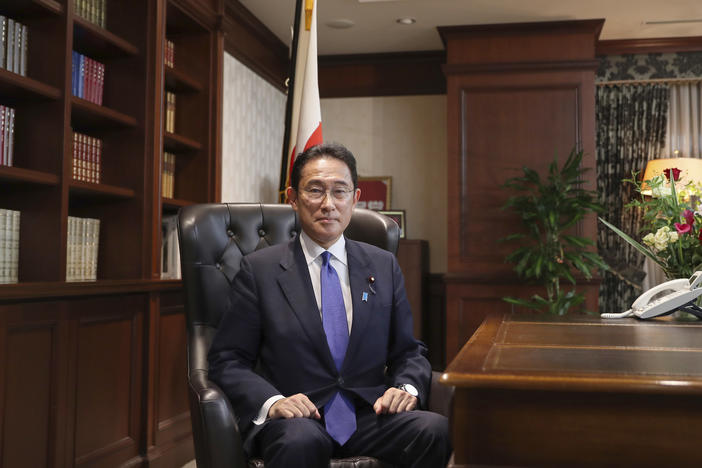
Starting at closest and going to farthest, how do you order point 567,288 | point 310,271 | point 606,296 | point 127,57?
point 310,271
point 127,57
point 567,288
point 606,296

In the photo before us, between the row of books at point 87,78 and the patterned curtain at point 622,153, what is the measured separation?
13.1 ft

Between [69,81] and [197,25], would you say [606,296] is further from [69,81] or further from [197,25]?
[69,81]

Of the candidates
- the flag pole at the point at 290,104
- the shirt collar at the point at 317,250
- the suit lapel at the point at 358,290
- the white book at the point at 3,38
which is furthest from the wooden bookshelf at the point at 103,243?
the suit lapel at the point at 358,290

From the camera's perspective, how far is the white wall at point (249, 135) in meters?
4.74

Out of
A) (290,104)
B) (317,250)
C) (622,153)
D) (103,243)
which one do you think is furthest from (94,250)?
(622,153)

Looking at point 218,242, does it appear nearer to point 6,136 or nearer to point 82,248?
point 6,136

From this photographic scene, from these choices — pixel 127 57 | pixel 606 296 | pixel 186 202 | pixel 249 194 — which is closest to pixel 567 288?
pixel 606 296

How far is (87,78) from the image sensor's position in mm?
3119

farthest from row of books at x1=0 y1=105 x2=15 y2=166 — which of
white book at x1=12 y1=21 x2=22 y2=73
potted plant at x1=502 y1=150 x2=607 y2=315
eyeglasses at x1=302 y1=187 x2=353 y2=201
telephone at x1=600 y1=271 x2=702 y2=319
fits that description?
potted plant at x1=502 y1=150 x2=607 y2=315

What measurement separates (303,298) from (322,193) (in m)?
0.29

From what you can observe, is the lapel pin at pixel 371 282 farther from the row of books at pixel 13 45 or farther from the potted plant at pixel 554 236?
the potted plant at pixel 554 236

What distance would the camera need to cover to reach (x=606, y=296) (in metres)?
5.74

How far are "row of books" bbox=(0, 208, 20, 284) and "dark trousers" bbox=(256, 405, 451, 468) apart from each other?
141 cm

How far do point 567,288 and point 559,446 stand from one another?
431cm
